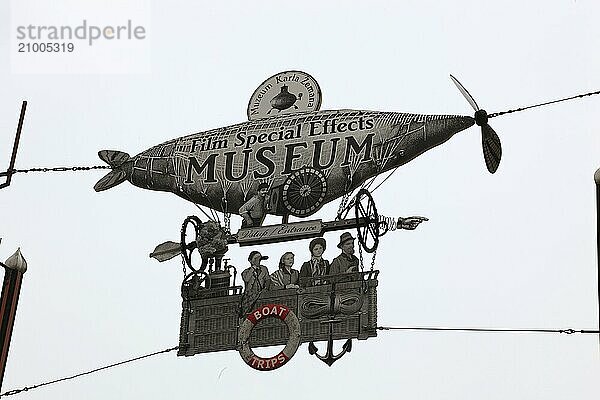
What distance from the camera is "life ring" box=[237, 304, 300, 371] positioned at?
33.6 m

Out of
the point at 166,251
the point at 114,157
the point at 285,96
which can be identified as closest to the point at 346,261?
the point at 166,251

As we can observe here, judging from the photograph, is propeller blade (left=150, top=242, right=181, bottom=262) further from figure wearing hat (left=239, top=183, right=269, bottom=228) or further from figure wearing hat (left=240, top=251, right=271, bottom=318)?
→ figure wearing hat (left=240, top=251, right=271, bottom=318)

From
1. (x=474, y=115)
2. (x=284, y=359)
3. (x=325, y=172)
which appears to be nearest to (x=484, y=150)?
(x=474, y=115)

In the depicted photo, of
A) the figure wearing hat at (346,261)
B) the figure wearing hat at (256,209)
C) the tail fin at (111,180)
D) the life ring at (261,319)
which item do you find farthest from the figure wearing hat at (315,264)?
the tail fin at (111,180)

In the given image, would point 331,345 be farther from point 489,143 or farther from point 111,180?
point 111,180

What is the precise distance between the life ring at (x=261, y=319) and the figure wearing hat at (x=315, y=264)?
0.73 m

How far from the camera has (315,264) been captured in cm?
3400

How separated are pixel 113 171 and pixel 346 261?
7.20m

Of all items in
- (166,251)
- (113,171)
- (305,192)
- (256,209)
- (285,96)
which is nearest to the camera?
(305,192)

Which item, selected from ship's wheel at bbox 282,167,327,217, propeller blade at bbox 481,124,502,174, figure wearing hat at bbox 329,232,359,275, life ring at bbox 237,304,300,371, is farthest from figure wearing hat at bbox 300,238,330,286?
propeller blade at bbox 481,124,502,174

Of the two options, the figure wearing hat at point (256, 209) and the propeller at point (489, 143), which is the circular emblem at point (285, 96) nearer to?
the figure wearing hat at point (256, 209)

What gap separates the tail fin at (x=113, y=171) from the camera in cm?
3856

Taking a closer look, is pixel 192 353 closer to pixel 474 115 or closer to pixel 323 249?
pixel 323 249

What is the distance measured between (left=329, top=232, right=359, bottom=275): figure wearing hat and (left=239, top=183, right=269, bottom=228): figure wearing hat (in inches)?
95.0
